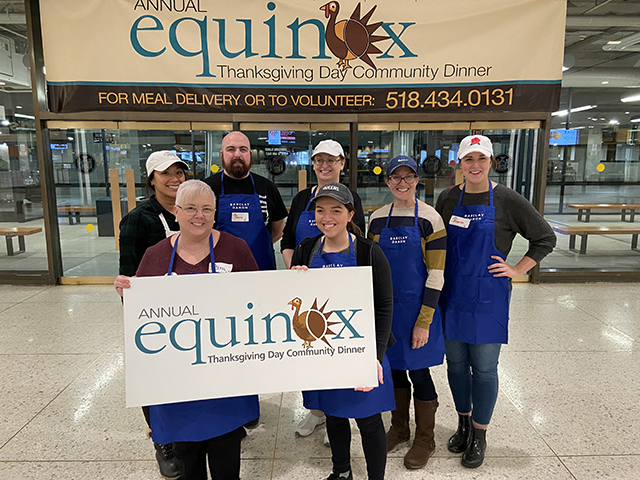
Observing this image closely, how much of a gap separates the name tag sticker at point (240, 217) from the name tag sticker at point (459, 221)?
120 centimetres

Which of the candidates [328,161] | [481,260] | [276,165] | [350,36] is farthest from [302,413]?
[350,36]

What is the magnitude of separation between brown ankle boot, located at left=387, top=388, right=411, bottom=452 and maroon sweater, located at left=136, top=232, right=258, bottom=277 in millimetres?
1156

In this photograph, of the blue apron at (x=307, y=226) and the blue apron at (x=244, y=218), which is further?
the blue apron at (x=244, y=218)

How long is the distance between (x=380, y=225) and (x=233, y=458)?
1185 millimetres

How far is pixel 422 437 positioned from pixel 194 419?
1.16 meters

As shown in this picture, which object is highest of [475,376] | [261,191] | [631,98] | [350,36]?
[350,36]

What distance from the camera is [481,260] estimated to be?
74.5 inches

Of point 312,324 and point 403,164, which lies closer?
point 312,324

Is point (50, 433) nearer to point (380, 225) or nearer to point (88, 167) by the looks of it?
point (380, 225)

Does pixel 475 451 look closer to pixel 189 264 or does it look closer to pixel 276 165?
pixel 189 264

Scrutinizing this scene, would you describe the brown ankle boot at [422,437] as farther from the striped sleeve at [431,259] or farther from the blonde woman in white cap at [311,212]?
the blonde woman in white cap at [311,212]

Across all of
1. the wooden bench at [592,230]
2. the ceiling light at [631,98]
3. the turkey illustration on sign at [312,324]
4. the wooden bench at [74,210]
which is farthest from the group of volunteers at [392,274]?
the ceiling light at [631,98]

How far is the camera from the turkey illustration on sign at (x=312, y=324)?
155cm

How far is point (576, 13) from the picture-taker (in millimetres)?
5488
